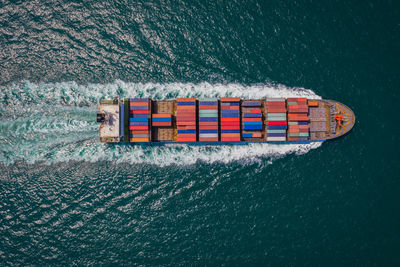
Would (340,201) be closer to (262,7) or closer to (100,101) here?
(262,7)

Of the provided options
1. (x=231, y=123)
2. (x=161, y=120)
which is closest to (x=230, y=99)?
(x=231, y=123)

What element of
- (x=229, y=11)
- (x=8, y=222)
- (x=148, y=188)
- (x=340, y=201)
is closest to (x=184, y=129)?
(x=148, y=188)

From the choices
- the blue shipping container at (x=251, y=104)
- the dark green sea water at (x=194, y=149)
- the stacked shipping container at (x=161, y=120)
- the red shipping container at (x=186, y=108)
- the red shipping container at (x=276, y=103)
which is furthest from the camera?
the blue shipping container at (x=251, y=104)

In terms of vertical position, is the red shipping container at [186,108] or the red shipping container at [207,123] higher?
the red shipping container at [186,108]

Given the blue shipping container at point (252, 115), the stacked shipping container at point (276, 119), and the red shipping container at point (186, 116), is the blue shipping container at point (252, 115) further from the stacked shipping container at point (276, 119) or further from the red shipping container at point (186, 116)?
the red shipping container at point (186, 116)

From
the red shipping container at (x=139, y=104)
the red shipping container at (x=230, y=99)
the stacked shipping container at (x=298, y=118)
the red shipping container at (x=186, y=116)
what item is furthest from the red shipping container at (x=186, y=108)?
the stacked shipping container at (x=298, y=118)

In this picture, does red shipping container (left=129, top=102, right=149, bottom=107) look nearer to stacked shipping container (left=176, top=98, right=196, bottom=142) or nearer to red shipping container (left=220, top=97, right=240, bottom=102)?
stacked shipping container (left=176, top=98, right=196, bottom=142)
